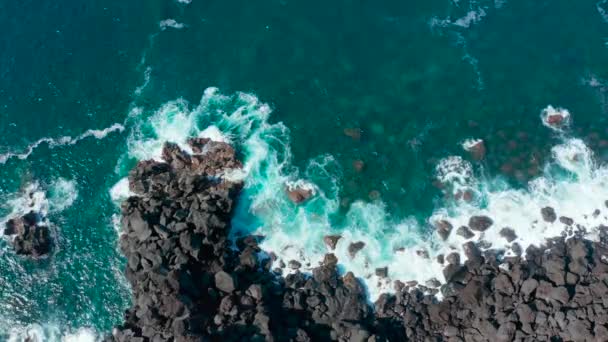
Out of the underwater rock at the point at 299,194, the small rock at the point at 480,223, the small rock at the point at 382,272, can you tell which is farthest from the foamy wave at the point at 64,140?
the small rock at the point at 480,223

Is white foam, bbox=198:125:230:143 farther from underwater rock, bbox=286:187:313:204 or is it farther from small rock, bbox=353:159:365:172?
small rock, bbox=353:159:365:172

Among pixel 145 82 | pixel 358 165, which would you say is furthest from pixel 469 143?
pixel 145 82

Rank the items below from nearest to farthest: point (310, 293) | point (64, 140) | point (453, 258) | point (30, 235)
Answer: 1. point (310, 293)
2. point (453, 258)
3. point (30, 235)
4. point (64, 140)

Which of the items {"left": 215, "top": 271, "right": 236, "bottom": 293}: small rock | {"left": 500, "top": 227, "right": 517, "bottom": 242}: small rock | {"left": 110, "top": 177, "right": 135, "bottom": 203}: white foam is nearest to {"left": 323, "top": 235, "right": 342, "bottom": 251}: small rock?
{"left": 215, "top": 271, "right": 236, "bottom": 293}: small rock

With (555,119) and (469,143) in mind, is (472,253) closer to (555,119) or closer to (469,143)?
(469,143)

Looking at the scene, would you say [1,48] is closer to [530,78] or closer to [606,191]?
[530,78]
